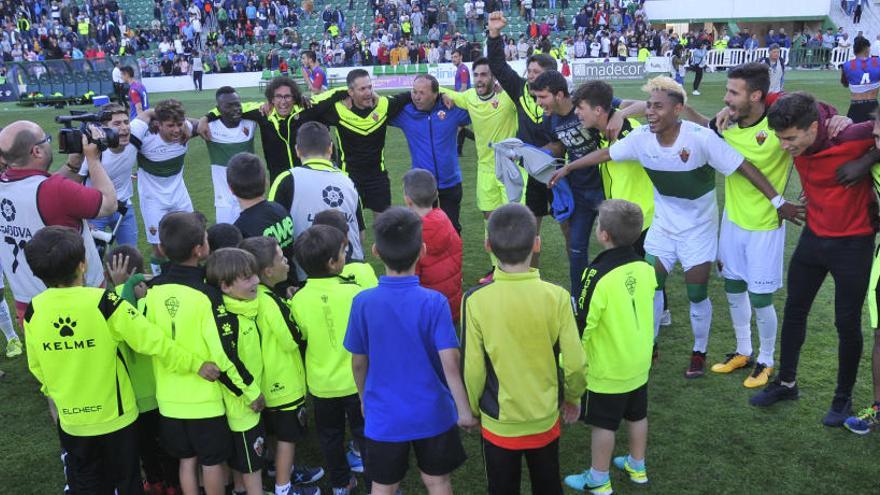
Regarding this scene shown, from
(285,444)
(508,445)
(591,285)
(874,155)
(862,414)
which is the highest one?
(874,155)

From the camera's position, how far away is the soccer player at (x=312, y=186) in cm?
502

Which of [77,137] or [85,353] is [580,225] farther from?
[85,353]

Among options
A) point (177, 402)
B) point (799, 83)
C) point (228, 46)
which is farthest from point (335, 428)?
point (228, 46)

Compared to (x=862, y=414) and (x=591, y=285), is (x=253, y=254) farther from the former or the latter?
(x=862, y=414)

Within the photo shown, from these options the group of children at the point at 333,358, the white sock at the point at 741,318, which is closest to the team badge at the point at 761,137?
the white sock at the point at 741,318

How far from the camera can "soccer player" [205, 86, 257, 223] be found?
7086 millimetres

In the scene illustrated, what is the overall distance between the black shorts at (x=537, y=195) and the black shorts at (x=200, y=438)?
4.06 m

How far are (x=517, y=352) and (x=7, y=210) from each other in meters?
3.47

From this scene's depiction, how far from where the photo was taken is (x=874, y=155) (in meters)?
4.09

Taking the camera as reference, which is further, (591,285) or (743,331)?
(743,331)

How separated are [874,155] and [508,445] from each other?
9.43 ft

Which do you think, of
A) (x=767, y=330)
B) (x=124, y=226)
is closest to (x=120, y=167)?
(x=124, y=226)

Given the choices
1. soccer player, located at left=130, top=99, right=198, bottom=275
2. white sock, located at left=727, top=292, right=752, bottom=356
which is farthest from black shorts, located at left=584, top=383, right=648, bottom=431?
soccer player, located at left=130, top=99, right=198, bottom=275

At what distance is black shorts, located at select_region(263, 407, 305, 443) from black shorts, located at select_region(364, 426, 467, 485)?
739 millimetres
